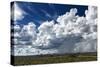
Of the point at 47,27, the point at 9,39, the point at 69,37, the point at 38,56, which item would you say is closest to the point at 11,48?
the point at 9,39

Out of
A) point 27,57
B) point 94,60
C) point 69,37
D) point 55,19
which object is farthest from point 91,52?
point 27,57

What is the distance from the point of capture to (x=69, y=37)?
2.68m

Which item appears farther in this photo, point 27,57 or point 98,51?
point 98,51

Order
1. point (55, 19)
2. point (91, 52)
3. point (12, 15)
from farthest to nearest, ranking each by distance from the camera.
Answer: point (91, 52)
point (55, 19)
point (12, 15)

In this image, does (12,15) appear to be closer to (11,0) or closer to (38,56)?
(11,0)

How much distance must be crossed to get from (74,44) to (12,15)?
84 centimetres

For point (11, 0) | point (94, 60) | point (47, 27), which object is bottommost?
point (94, 60)

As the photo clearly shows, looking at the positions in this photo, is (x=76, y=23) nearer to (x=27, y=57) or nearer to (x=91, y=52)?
(x=91, y=52)

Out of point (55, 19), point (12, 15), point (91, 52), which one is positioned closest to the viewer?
point (12, 15)

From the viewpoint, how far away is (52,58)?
2600 millimetres

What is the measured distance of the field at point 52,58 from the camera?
2439 millimetres

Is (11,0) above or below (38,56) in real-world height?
above

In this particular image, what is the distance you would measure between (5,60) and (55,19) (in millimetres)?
754

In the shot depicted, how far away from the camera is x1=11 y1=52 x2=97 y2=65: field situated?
8.00 feet
